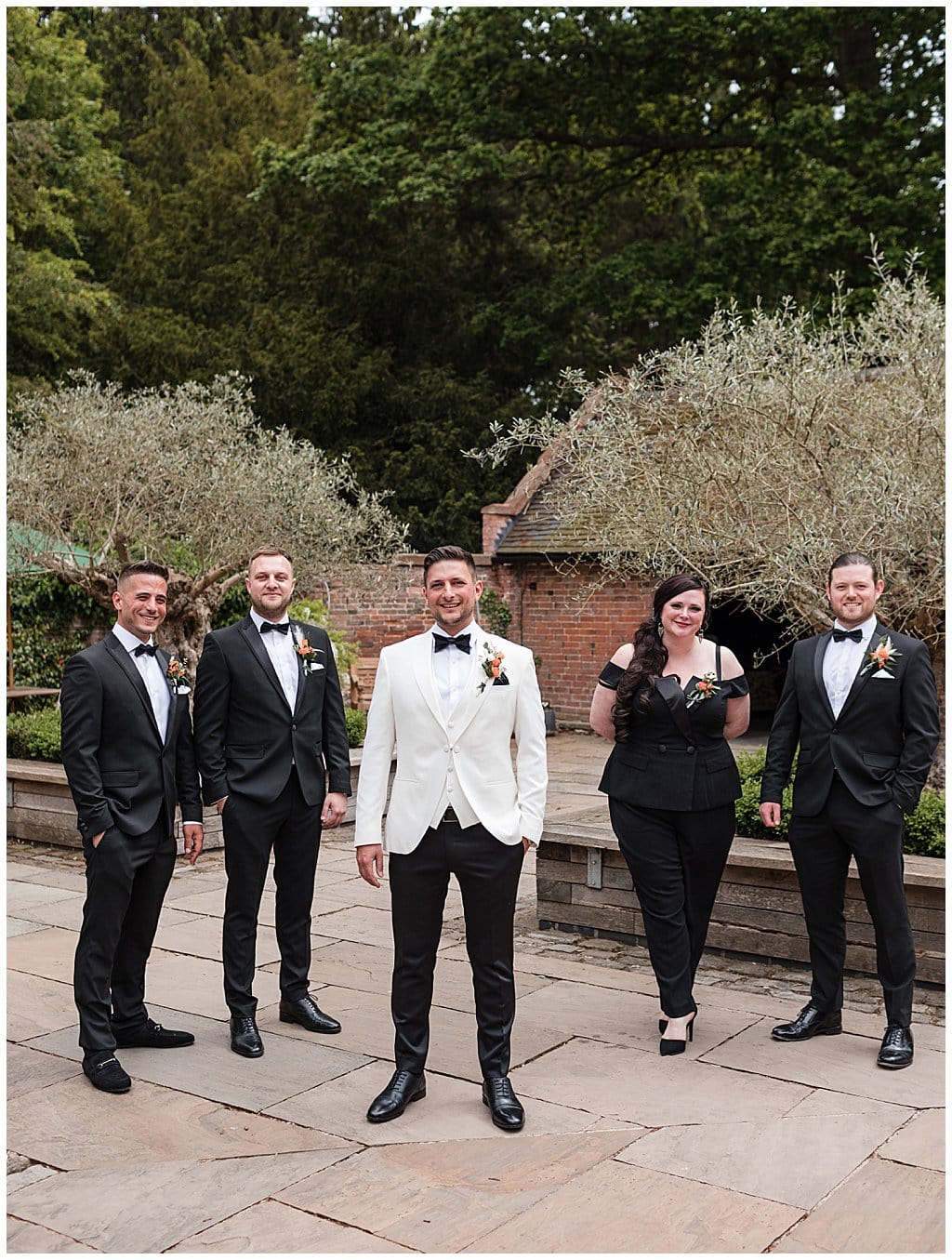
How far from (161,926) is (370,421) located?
18011 millimetres

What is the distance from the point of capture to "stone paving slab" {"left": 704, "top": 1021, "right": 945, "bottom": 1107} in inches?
185

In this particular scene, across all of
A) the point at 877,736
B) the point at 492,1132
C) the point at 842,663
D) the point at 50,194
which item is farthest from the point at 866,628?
the point at 50,194

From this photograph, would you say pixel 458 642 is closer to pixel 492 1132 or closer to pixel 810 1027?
pixel 492 1132

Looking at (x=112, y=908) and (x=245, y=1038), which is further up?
(x=112, y=908)

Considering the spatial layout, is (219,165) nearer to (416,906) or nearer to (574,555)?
(574,555)

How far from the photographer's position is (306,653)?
5445 millimetres

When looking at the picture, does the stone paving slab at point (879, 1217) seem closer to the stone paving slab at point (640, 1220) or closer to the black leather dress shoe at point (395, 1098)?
the stone paving slab at point (640, 1220)

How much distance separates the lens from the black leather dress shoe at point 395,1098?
174 inches

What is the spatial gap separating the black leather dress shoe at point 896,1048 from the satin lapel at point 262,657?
2.81 m

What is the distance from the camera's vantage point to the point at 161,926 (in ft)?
24.1

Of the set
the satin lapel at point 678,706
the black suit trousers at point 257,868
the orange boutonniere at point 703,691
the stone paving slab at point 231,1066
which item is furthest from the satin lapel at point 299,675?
the orange boutonniere at point 703,691

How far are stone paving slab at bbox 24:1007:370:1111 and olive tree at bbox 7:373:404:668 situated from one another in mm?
6287

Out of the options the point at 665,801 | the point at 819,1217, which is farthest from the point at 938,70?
the point at 819,1217

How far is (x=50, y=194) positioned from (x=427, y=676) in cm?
2301
